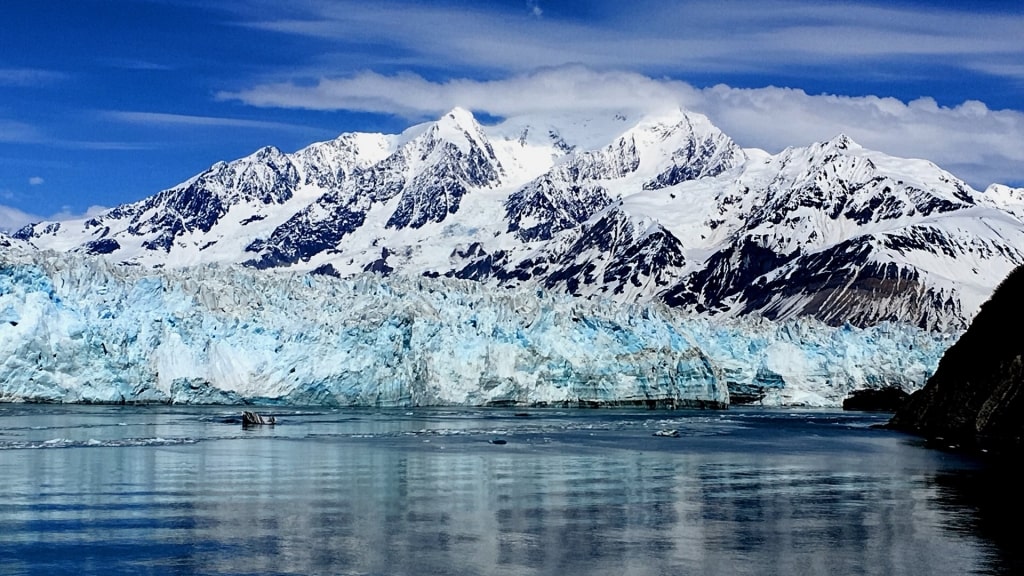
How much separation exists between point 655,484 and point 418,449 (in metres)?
15.1

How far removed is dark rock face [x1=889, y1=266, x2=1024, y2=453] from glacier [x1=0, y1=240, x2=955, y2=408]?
961 inches

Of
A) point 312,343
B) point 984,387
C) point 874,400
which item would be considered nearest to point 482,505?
point 984,387

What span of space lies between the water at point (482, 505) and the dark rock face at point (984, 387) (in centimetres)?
442

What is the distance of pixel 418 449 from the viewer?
165ft

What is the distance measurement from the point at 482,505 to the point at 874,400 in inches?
3746

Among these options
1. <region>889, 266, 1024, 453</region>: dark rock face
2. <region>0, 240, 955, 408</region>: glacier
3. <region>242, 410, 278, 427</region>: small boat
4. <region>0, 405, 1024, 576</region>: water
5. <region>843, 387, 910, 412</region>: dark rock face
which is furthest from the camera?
<region>843, 387, 910, 412</region>: dark rock face

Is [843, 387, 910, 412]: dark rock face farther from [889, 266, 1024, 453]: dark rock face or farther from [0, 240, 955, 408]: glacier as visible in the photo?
[889, 266, 1024, 453]: dark rock face

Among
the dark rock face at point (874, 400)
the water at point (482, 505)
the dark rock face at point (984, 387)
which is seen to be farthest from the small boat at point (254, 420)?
the dark rock face at point (874, 400)

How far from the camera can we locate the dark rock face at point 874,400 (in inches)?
4690

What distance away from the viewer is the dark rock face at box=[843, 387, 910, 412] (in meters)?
119

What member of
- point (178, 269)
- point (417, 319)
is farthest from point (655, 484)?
point (178, 269)

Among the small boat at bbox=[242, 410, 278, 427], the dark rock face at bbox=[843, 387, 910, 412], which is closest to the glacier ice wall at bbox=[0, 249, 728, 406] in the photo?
the small boat at bbox=[242, 410, 278, 427]

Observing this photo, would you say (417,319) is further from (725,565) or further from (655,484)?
(725,565)

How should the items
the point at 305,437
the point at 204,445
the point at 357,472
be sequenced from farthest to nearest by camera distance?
the point at 305,437 → the point at 204,445 → the point at 357,472
